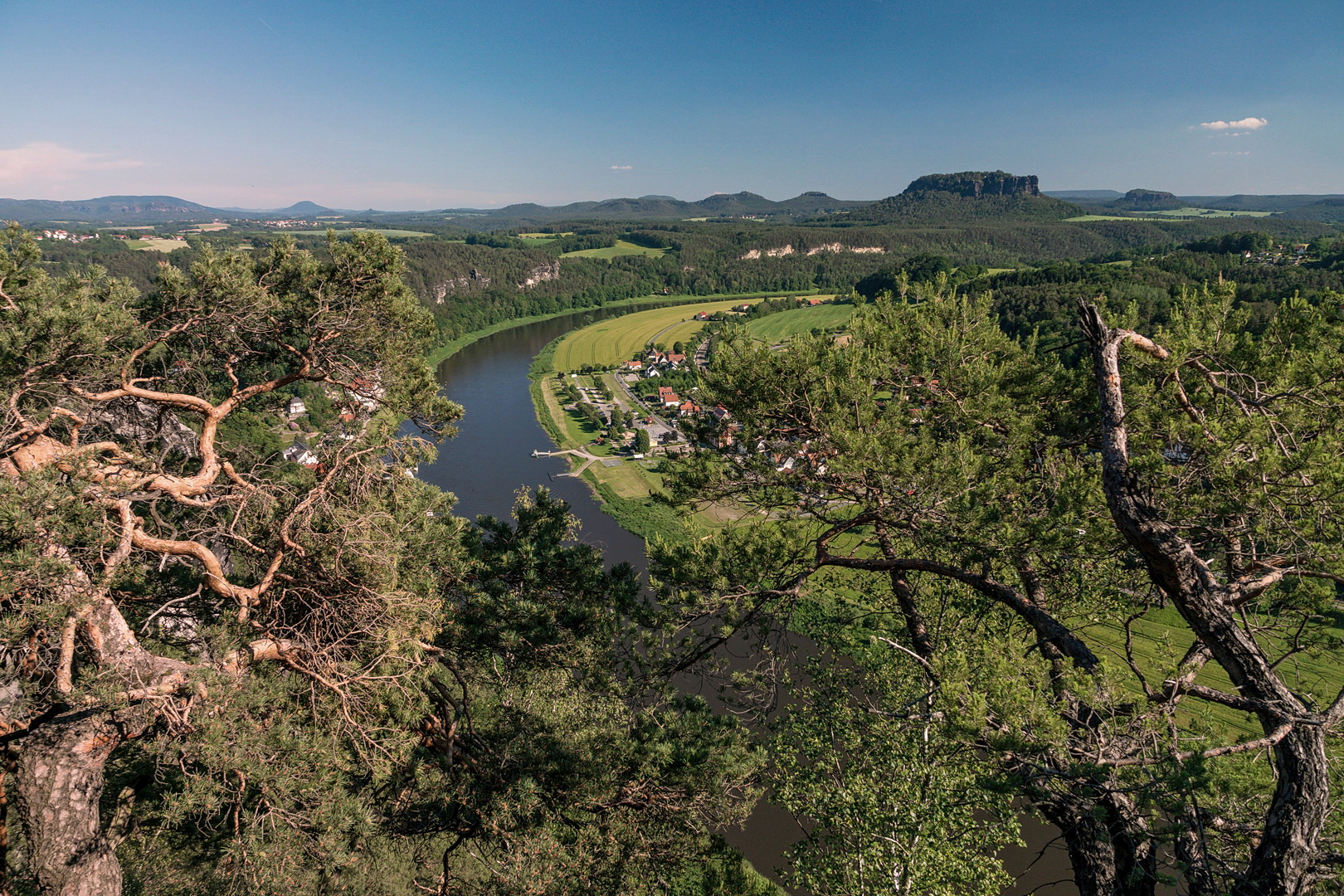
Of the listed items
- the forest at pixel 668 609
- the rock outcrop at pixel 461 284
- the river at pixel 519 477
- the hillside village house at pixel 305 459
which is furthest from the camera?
the rock outcrop at pixel 461 284

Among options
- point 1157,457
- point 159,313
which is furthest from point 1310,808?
point 159,313

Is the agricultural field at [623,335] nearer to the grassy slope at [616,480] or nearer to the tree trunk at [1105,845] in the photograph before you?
the grassy slope at [616,480]

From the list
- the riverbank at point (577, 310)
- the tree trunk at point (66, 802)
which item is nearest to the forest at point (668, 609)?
the tree trunk at point (66, 802)

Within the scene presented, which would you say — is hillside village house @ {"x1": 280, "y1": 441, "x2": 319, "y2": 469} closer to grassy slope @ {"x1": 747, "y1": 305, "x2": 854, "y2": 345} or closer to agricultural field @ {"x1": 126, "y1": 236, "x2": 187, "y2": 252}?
grassy slope @ {"x1": 747, "y1": 305, "x2": 854, "y2": 345}

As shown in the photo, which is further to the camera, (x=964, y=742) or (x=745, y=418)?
(x=745, y=418)

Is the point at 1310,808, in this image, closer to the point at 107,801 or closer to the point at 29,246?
the point at 107,801
